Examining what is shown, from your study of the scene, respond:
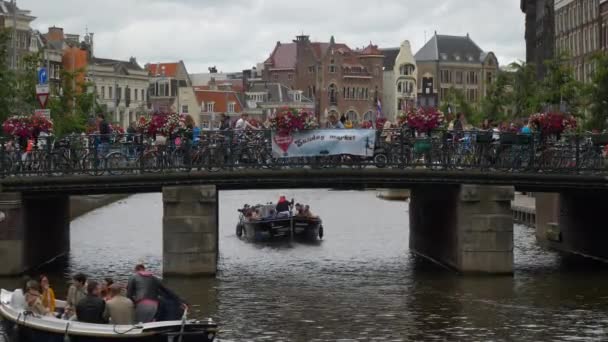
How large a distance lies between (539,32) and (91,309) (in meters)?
114

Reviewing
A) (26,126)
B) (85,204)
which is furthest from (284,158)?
(85,204)

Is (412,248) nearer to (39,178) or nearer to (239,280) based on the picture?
(239,280)

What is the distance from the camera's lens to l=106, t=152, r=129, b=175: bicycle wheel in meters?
49.3

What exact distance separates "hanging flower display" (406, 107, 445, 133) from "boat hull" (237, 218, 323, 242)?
21645mm

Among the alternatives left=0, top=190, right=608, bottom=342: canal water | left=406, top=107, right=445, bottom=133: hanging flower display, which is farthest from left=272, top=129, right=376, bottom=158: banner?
left=0, top=190, right=608, bottom=342: canal water

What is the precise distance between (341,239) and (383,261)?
15.6 meters

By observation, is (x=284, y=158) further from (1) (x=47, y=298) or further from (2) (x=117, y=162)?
(1) (x=47, y=298)

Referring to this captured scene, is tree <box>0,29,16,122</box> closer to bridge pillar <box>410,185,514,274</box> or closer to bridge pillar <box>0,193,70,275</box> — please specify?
bridge pillar <box>0,193,70,275</box>

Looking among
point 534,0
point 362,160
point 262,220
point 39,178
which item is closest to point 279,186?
point 362,160

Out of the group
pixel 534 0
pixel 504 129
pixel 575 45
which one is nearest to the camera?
pixel 504 129

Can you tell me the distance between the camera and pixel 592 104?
8325cm

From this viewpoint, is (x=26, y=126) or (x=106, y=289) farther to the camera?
(x=26, y=126)

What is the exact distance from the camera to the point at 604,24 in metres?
107

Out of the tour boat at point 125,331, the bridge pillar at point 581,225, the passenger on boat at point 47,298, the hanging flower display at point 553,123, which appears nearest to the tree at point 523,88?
the bridge pillar at point 581,225
